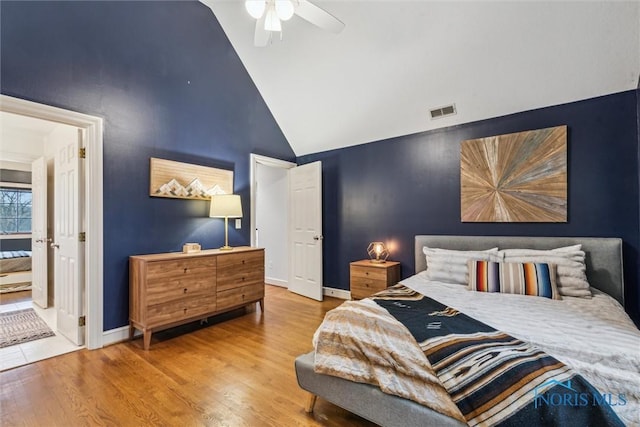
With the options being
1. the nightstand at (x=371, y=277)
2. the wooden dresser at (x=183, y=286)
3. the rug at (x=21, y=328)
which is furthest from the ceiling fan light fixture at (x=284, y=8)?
the rug at (x=21, y=328)

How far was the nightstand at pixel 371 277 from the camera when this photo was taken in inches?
145

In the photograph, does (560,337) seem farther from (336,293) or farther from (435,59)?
(336,293)

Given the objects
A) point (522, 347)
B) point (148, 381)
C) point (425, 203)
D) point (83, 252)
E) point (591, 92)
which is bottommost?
point (148, 381)

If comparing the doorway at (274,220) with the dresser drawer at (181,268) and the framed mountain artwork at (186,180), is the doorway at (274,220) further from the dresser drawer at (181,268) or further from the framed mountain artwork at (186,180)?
the dresser drawer at (181,268)

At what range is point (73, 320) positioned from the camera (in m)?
2.82

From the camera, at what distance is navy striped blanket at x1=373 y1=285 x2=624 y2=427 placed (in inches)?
43.7

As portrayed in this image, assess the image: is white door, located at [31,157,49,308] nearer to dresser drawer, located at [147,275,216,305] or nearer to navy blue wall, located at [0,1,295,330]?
navy blue wall, located at [0,1,295,330]

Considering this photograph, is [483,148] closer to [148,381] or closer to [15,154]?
Answer: [148,381]

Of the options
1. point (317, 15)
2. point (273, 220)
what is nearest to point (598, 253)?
point (317, 15)

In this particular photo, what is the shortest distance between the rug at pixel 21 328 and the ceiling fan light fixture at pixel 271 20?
3.66m

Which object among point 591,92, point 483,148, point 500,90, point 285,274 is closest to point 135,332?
point 285,274

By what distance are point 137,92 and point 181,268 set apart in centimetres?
191

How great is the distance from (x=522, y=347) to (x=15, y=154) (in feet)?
19.9

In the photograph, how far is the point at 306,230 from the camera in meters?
4.63
